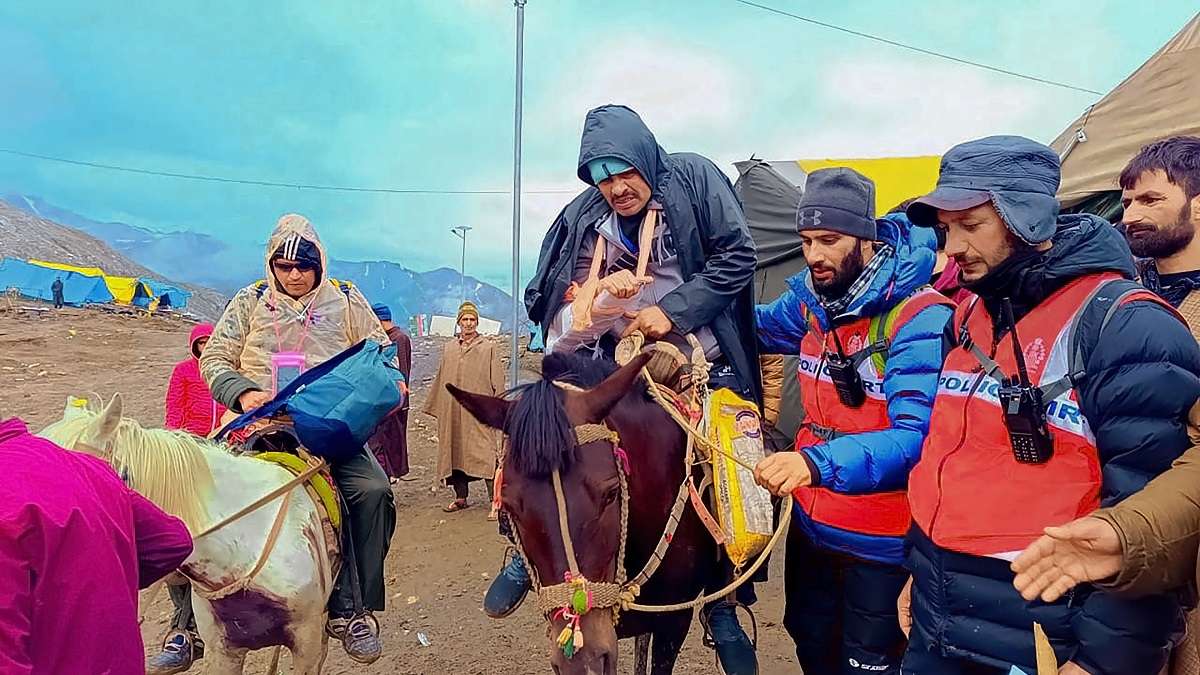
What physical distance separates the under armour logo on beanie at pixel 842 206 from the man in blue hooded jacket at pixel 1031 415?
62cm

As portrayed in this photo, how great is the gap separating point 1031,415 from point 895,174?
29.0 feet

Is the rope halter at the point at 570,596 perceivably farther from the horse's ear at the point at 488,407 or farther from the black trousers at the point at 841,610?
the black trousers at the point at 841,610

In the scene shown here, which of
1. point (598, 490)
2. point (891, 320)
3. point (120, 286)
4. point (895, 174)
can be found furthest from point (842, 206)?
point (120, 286)

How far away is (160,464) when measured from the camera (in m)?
2.97

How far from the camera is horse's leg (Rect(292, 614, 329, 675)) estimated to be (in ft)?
10.9

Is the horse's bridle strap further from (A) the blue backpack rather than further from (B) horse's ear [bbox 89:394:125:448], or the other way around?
(B) horse's ear [bbox 89:394:125:448]

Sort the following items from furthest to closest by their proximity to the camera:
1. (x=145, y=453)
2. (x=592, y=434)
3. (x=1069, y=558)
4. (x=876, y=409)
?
(x=145, y=453) < (x=876, y=409) < (x=592, y=434) < (x=1069, y=558)

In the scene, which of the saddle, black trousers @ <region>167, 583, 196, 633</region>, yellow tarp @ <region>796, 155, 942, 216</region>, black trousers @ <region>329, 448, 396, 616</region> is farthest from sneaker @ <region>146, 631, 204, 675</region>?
yellow tarp @ <region>796, 155, 942, 216</region>

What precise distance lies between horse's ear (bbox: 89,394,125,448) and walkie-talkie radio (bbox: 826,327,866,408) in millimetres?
2636

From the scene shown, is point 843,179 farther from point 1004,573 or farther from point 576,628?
point 576,628

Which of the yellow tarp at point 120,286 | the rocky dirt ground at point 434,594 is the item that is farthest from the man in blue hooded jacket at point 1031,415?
the yellow tarp at point 120,286

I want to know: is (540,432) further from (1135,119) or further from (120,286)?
(120,286)

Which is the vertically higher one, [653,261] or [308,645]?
[653,261]

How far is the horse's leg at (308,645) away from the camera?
333cm
